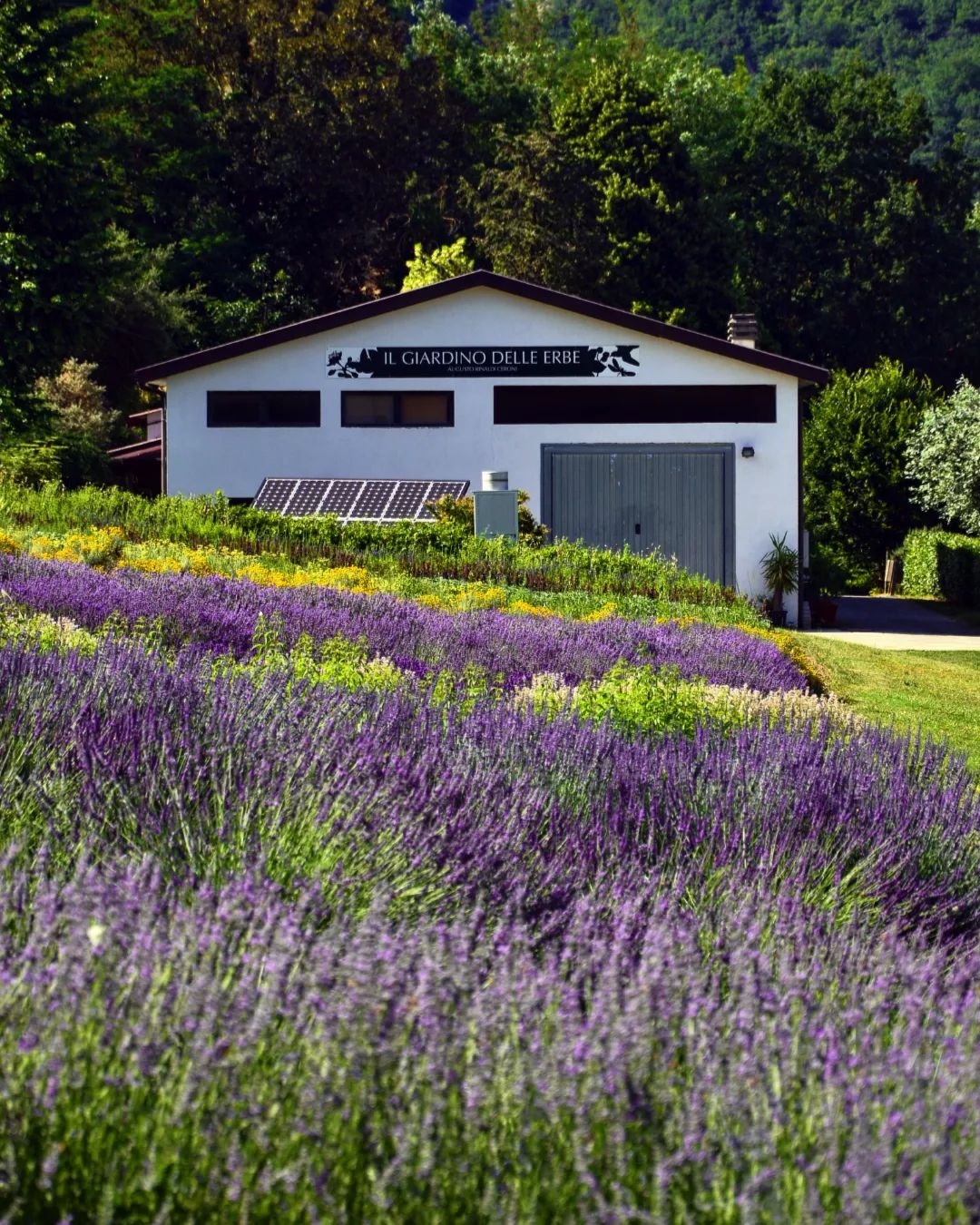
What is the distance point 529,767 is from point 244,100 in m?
45.1

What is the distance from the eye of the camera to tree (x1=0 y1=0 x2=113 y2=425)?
27391mm

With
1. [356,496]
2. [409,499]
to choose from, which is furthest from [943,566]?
[356,496]

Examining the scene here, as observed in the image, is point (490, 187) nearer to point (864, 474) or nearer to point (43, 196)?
point (864, 474)

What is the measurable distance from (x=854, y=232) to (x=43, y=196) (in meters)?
30.8

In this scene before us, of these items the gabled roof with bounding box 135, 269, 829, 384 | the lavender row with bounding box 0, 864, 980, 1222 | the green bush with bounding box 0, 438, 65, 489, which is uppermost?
the gabled roof with bounding box 135, 269, 829, 384

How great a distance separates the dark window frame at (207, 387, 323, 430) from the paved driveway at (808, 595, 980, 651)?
9.32 meters

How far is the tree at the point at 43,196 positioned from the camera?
2739 centimetres

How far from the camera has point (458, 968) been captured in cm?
233

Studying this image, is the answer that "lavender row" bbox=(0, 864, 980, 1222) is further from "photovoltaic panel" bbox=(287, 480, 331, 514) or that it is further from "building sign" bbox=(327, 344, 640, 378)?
"building sign" bbox=(327, 344, 640, 378)

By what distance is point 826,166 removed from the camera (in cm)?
5184

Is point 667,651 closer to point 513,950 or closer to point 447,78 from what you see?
point 513,950

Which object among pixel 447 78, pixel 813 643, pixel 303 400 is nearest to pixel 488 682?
pixel 813 643

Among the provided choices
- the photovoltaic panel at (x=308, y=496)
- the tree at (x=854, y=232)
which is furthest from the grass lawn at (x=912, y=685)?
the tree at (x=854, y=232)

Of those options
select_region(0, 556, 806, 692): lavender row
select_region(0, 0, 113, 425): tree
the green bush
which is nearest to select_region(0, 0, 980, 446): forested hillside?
select_region(0, 0, 113, 425): tree
